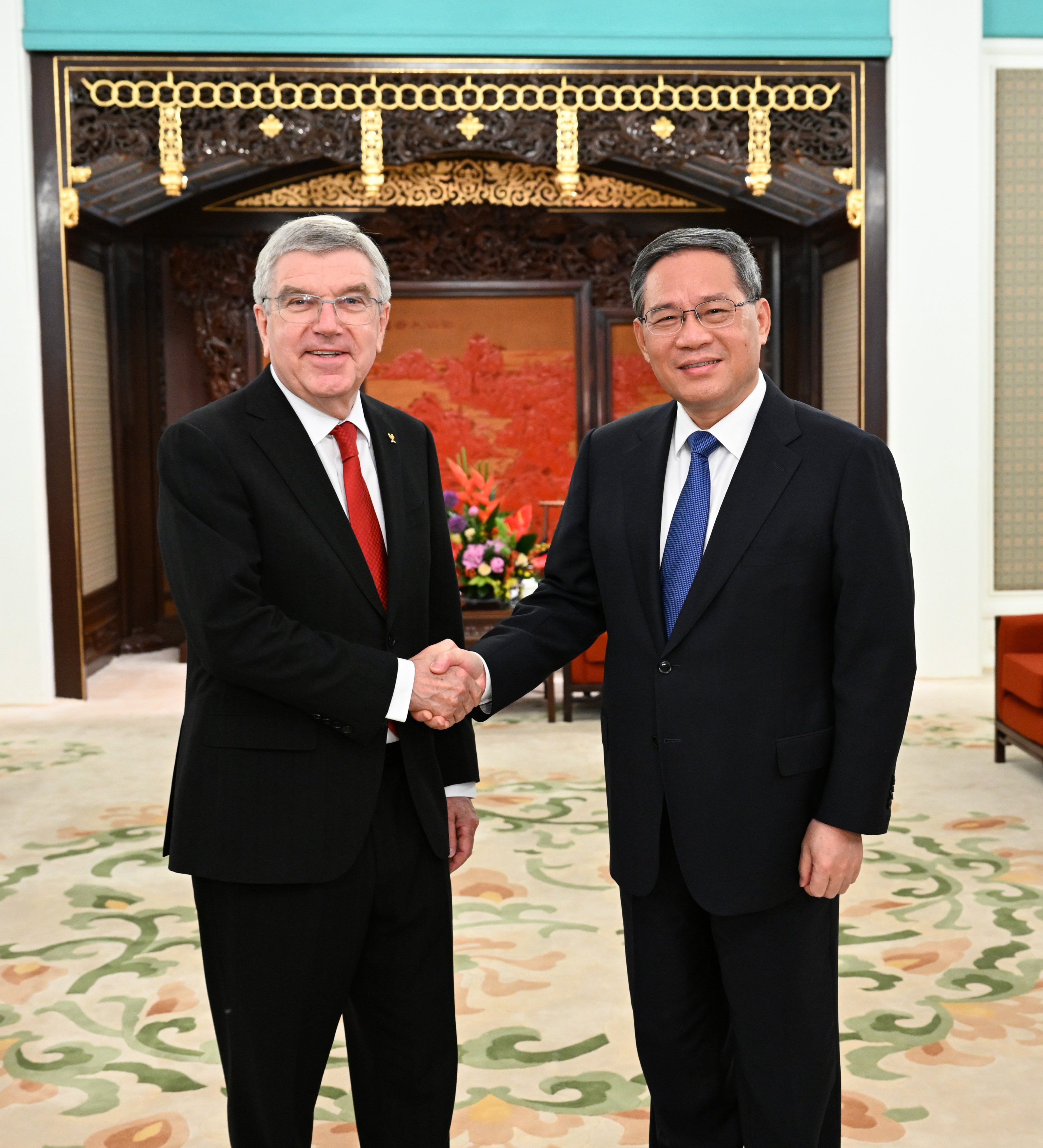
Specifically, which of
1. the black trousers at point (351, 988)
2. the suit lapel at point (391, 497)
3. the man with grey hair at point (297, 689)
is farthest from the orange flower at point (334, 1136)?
the suit lapel at point (391, 497)

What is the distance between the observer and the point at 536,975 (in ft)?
10.1

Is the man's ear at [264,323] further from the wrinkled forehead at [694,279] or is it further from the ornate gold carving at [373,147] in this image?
the ornate gold carving at [373,147]

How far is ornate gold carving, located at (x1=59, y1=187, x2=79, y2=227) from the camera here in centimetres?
620

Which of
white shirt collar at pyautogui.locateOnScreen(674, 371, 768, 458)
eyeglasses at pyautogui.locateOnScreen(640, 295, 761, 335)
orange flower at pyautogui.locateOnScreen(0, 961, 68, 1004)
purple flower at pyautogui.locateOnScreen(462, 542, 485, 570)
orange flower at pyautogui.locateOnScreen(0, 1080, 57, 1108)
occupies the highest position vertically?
eyeglasses at pyautogui.locateOnScreen(640, 295, 761, 335)

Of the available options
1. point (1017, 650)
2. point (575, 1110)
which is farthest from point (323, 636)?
point (1017, 650)

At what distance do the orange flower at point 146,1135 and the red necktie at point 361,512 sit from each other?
47.5 inches

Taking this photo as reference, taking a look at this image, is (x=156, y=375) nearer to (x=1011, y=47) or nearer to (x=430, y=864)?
(x=1011, y=47)

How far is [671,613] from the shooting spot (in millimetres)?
1891

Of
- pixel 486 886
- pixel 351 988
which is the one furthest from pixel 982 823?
pixel 351 988

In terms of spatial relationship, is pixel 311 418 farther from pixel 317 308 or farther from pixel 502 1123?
pixel 502 1123

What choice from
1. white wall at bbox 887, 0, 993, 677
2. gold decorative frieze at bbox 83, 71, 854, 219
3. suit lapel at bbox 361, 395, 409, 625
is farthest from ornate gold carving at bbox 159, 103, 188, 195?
suit lapel at bbox 361, 395, 409, 625

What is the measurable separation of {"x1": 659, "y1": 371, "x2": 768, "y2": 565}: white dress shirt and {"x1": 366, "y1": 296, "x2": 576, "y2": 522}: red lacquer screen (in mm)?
A: 6122

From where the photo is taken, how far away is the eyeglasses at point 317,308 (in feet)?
5.89

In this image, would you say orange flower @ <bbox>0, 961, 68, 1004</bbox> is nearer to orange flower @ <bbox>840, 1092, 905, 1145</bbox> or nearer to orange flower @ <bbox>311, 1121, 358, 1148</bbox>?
orange flower @ <bbox>311, 1121, 358, 1148</bbox>
